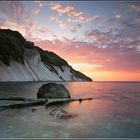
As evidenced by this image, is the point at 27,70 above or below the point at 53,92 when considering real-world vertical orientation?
above

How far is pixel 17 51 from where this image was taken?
4638 inches

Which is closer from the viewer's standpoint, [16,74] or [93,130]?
[93,130]

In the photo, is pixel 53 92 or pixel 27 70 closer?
pixel 53 92

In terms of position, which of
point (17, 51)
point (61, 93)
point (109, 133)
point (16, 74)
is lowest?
point (109, 133)

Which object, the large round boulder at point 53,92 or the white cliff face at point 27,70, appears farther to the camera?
the white cliff face at point 27,70

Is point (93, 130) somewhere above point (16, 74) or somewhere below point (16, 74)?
below

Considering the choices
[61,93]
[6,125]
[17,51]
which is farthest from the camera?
[17,51]

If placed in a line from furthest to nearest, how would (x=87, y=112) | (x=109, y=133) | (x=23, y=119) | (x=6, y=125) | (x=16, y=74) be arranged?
(x=16, y=74), (x=87, y=112), (x=23, y=119), (x=6, y=125), (x=109, y=133)

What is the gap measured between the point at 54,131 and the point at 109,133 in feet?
13.4

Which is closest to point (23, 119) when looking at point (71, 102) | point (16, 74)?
point (71, 102)

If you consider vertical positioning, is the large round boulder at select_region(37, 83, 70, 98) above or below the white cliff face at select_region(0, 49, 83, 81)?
below

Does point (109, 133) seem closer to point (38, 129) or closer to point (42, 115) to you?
point (38, 129)

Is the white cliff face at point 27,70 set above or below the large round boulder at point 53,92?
above

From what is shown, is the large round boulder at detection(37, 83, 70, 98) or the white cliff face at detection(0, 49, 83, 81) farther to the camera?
the white cliff face at detection(0, 49, 83, 81)
